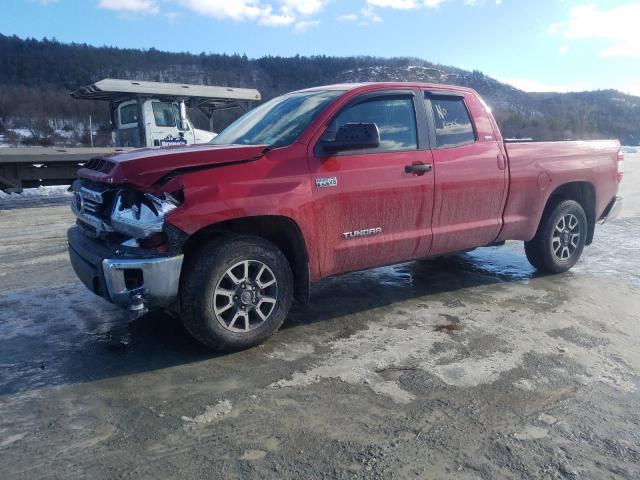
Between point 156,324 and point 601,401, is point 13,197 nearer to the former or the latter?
point 156,324

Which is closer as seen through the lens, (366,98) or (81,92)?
(366,98)

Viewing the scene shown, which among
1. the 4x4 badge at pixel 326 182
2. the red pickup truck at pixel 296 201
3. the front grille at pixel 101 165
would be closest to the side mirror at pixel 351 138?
the red pickup truck at pixel 296 201

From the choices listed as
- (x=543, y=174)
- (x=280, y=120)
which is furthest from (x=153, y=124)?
(x=543, y=174)

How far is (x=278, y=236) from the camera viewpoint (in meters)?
3.84

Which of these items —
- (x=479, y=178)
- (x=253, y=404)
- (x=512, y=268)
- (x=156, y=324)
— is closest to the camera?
(x=253, y=404)

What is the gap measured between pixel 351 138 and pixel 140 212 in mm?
1573

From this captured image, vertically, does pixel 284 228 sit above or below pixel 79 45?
below

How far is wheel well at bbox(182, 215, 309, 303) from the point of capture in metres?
3.50

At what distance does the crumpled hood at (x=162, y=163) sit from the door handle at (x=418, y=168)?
1.26 meters

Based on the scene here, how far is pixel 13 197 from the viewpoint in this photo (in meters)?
12.8

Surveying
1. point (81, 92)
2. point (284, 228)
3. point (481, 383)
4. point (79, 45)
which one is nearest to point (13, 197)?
point (81, 92)

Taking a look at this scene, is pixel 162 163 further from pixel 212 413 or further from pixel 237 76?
pixel 237 76

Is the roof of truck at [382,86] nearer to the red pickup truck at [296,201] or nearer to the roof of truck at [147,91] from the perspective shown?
the red pickup truck at [296,201]

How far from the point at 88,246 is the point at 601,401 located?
3.45m
